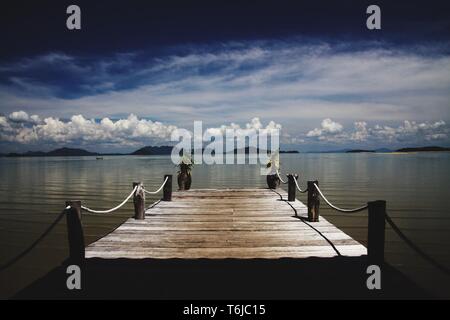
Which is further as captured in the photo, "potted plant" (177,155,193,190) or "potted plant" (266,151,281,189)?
"potted plant" (266,151,281,189)

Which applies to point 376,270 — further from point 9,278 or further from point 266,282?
point 9,278

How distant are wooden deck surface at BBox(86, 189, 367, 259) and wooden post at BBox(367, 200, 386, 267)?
594mm

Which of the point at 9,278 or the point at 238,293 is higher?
the point at 238,293

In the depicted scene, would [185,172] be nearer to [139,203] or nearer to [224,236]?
[139,203]

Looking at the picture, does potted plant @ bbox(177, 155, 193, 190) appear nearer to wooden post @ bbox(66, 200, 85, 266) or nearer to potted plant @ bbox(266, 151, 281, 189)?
potted plant @ bbox(266, 151, 281, 189)

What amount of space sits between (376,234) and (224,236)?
3.52m

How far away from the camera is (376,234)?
228 inches

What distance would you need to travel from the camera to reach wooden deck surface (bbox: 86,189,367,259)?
21.5 ft

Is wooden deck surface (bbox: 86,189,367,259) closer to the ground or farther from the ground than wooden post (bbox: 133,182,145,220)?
closer to the ground

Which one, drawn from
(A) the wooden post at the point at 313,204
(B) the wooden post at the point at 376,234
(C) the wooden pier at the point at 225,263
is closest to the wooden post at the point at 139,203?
(C) the wooden pier at the point at 225,263

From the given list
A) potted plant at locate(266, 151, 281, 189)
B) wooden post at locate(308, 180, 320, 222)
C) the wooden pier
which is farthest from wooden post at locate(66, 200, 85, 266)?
potted plant at locate(266, 151, 281, 189)
